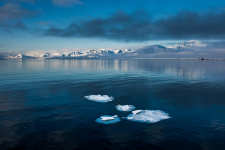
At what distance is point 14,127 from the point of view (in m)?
15.6

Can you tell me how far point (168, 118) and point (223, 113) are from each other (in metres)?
8.04

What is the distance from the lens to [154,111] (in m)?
19.9

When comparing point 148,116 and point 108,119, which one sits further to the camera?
point 148,116

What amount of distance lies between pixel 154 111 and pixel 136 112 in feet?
7.98

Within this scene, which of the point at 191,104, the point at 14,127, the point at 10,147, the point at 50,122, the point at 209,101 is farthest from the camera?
the point at 209,101

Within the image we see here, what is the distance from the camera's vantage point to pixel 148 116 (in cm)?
1827

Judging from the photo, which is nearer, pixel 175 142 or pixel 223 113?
pixel 175 142

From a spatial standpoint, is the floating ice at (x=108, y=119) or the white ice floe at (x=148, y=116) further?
the white ice floe at (x=148, y=116)

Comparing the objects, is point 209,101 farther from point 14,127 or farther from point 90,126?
point 14,127

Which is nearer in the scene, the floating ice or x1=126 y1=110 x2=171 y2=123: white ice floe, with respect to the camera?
the floating ice

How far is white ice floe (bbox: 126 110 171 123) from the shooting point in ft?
57.3

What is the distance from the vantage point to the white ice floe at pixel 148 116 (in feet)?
57.3

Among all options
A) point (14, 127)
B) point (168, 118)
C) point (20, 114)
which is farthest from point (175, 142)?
point (20, 114)

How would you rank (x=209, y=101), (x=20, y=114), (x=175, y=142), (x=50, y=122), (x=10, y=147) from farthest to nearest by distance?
1. (x=209, y=101)
2. (x=20, y=114)
3. (x=50, y=122)
4. (x=175, y=142)
5. (x=10, y=147)
